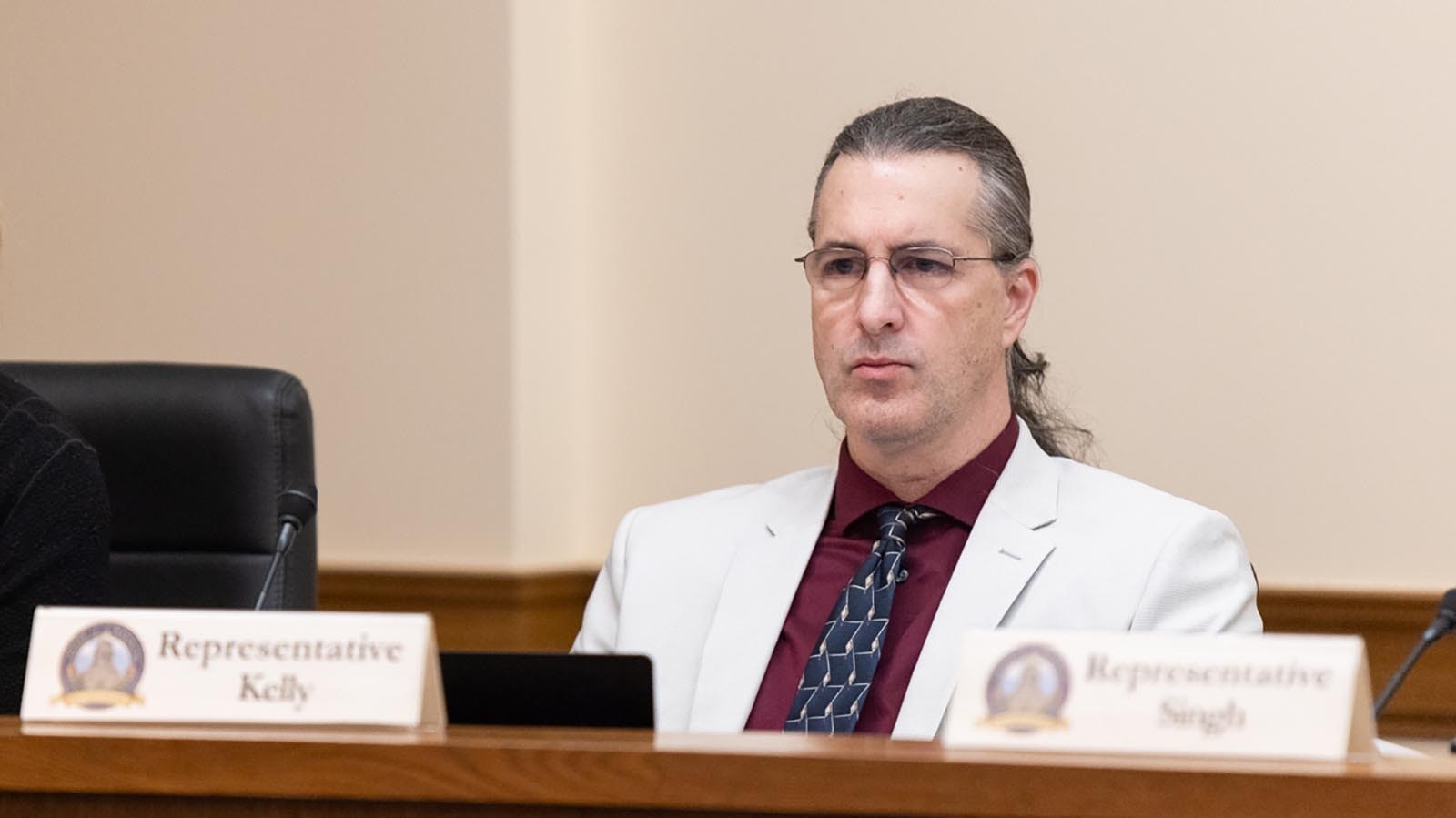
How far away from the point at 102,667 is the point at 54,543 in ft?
2.61

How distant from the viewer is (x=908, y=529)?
1793 mm

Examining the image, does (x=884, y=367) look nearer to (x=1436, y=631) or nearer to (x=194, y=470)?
(x=1436, y=631)

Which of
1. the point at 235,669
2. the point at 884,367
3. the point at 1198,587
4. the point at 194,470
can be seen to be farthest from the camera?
the point at 194,470

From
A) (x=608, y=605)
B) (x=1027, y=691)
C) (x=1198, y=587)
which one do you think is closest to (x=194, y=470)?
(x=608, y=605)

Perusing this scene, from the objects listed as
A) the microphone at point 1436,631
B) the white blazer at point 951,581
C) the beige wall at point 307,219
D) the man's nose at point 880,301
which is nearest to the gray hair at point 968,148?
the man's nose at point 880,301

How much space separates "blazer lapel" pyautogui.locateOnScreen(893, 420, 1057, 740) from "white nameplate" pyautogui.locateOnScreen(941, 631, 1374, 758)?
59 centimetres

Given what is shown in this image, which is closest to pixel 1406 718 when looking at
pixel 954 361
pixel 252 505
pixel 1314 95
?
pixel 1314 95

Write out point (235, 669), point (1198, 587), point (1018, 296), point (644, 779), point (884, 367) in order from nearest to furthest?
point (644, 779) < point (235, 669) < point (1198, 587) < point (884, 367) < point (1018, 296)

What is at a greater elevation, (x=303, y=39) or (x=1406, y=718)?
(x=303, y=39)

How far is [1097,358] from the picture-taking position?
276 centimetres

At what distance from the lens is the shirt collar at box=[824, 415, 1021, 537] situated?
179 cm

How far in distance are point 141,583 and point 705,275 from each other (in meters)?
1.27

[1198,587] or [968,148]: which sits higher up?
[968,148]

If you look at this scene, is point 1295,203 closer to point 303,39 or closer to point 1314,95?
point 1314,95
